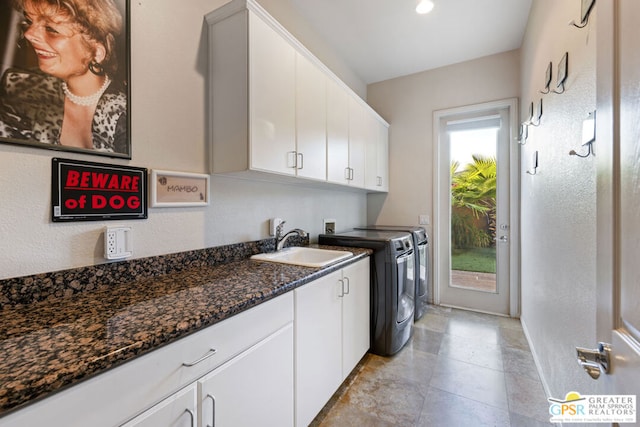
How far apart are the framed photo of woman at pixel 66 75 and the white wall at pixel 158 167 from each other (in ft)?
0.16

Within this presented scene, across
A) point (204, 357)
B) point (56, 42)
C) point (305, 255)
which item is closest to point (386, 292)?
point (305, 255)

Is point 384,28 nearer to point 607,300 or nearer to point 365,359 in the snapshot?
point 607,300

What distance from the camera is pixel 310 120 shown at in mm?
1883

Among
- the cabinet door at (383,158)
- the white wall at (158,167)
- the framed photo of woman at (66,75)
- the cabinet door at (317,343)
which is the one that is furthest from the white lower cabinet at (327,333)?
the cabinet door at (383,158)

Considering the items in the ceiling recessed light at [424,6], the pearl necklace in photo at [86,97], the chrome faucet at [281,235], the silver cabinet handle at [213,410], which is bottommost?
the silver cabinet handle at [213,410]

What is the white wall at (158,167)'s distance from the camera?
3.09 feet

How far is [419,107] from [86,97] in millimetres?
3174

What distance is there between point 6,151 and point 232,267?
959 mm

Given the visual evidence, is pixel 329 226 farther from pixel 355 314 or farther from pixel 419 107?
pixel 419 107

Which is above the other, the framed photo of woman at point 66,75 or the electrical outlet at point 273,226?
the framed photo of woman at point 66,75

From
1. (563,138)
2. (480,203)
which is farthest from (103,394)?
(480,203)

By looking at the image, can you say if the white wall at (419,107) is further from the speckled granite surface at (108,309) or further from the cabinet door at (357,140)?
the speckled granite surface at (108,309)

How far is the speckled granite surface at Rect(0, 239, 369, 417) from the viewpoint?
567mm

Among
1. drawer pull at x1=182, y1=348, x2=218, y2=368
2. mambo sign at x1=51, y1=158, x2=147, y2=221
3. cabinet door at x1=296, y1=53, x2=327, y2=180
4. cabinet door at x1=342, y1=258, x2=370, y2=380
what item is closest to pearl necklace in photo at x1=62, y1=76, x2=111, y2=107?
mambo sign at x1=51, y1=158, x2=147, y2=221
